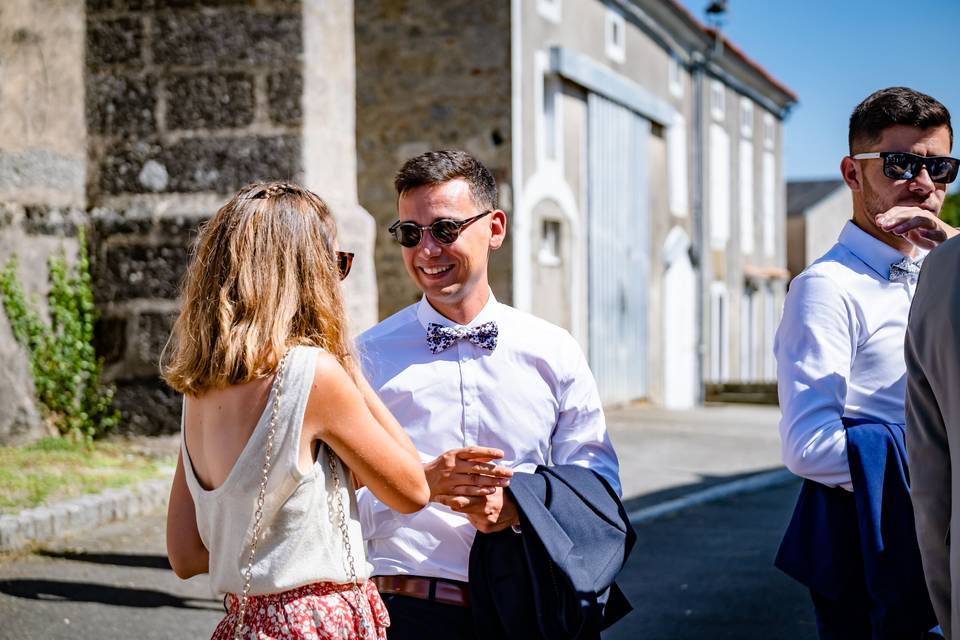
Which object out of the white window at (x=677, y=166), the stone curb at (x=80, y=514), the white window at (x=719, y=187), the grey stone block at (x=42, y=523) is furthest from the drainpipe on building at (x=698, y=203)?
the grey stone block at (x=42, y=523)

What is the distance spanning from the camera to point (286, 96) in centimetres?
811

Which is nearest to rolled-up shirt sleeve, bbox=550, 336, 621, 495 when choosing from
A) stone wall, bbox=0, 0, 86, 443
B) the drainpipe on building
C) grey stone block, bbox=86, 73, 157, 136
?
grey stone block, bbox=86, 73, 157, 136

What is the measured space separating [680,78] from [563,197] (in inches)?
256

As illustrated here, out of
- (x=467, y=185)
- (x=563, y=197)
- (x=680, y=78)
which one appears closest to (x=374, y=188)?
(x=563, y=197)

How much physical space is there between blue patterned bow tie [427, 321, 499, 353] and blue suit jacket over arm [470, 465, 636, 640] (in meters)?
0.39

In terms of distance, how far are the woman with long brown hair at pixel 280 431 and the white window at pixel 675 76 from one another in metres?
19.2

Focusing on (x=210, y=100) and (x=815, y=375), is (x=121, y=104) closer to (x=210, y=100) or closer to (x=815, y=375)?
(x=210, y=100)

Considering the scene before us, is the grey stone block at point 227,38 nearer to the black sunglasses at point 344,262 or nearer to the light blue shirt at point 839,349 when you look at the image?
the black sunglasses at point 344,262

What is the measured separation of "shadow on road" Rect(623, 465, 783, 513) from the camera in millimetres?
8664

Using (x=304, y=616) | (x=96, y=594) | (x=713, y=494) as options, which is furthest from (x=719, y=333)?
(x=304, y=616)

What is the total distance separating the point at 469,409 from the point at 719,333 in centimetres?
2193

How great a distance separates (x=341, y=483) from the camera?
7.86 feet

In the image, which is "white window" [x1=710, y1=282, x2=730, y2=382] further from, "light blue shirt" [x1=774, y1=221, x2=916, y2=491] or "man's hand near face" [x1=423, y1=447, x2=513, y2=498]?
"man's hand near face" [x1=423, y1=447, x2=513, y2=498]

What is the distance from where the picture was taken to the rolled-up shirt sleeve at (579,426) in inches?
113
